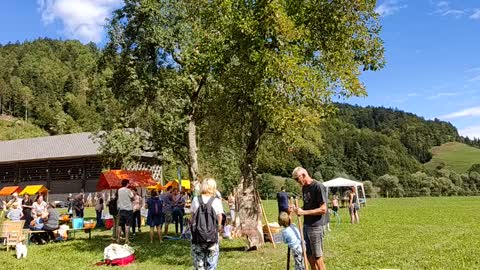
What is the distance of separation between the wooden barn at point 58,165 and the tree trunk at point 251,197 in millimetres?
36436

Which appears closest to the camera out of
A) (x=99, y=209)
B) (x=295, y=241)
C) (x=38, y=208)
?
(x=295, y=241)

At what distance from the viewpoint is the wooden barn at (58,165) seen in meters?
50.7

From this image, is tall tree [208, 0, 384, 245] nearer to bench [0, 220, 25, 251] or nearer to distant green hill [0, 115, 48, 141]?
bench [0, 220, 25, 251]

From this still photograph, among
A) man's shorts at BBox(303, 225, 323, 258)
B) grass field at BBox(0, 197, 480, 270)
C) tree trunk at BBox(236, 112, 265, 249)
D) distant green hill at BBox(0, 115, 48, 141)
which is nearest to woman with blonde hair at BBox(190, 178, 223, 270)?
man's shorts at BBox(303, 225, 323, 258)

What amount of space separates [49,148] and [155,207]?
148 ft

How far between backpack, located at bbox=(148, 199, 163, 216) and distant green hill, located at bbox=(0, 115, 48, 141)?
285ft

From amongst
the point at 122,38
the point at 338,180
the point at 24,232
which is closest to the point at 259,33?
the point at 24,232

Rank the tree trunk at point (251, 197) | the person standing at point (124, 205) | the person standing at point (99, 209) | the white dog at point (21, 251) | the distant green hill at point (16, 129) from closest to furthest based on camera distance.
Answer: the tree trunk at point (251, 197) < the white dog at point (21, 251) < the person standing at point (124, 205) < the person standing at point (99, 209) < the distant green hill at point (16, 129)

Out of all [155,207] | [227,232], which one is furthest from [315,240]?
[155,207]

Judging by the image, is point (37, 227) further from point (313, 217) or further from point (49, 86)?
point (49, 86)

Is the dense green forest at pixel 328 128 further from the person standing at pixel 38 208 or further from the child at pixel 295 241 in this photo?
the child at pixel 295 241

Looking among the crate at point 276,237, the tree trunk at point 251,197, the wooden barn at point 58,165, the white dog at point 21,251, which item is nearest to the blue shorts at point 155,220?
the tree trunk at point 251,197

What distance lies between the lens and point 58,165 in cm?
5303

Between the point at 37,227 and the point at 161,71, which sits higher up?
the point at 161,71
